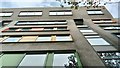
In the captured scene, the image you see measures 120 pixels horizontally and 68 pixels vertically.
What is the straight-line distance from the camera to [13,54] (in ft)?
40.6

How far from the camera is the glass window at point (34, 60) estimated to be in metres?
10.8

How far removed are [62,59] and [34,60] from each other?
4.82 ft

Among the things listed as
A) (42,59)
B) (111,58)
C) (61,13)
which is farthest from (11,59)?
(61,13)

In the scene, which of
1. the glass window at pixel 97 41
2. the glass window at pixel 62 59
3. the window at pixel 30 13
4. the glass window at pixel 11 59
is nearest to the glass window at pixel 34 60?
the glass window at pixel 11 59

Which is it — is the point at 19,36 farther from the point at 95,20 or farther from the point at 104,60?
the point at 95,20

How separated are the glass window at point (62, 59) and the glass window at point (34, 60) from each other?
65 centimetres

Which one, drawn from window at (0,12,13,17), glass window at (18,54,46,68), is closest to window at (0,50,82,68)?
glass window at (18,54,46,68)

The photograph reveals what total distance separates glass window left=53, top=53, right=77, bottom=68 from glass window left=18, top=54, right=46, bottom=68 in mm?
652

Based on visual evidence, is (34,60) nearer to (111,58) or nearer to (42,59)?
(42,59)

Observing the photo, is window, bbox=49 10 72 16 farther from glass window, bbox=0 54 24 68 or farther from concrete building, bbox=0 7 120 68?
glass window, bbox=0 54 24 68

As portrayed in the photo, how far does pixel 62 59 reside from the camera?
37.3ft

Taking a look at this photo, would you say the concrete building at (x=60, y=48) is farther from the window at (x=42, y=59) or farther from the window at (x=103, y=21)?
the window at (x=103, y=21)

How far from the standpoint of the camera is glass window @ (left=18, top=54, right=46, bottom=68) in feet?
35.3

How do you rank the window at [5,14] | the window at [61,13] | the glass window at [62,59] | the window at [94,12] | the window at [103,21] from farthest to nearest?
the window at [94,12] → the window at [5,14] → the window at [61,13] → the window at [103,21] → the glass window at [62,59]
